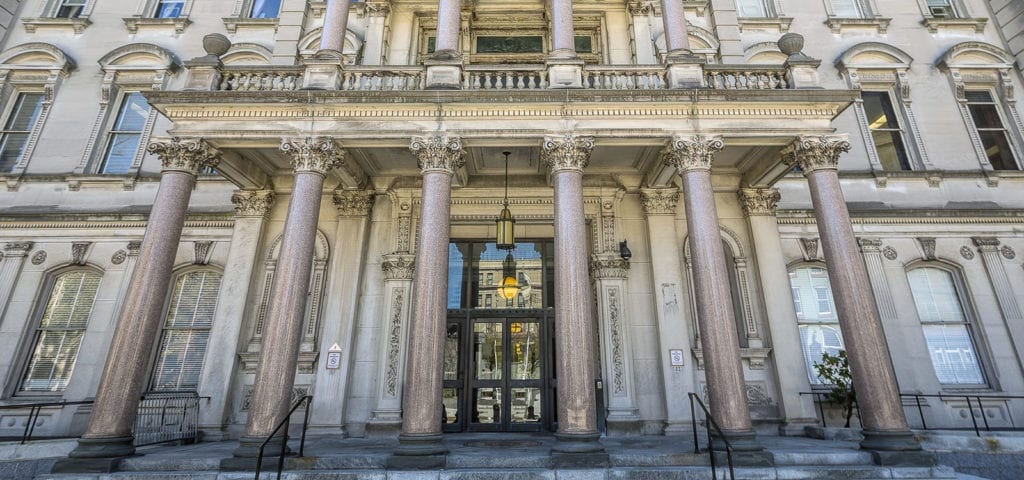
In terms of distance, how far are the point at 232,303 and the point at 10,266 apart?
5898 millimetres

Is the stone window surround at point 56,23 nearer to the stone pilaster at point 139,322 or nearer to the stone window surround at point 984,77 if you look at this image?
the stone pilaster at point 139,322

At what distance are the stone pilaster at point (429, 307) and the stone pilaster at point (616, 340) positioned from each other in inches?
165

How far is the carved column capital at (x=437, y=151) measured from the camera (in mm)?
8938

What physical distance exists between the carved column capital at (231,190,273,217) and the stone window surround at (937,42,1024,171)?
59.9 ft

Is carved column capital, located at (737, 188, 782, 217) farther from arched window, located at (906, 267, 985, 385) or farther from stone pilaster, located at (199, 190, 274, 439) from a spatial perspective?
stone pilaster, located at (199, 190, 274, 439)

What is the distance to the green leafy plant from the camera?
9.83 m

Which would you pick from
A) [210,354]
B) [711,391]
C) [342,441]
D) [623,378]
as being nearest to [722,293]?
[711,391]

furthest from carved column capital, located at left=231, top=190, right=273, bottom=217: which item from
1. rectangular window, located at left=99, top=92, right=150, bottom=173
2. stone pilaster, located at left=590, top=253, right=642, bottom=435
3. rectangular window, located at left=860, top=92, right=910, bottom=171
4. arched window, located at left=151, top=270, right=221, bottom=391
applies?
rectangular window, located at left=860, top=92, right=910, bottom=171

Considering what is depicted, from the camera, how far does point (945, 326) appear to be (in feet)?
37.8

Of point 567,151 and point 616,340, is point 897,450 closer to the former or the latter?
point 616,340

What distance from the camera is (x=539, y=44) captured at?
13602 millimetres

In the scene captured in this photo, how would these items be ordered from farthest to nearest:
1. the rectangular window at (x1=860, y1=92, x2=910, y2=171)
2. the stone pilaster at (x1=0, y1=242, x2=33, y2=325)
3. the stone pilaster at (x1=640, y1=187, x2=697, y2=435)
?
the rectangular window at (x1=860, y1=92, x2=910, y2=171), the stone pilaster at (x1=0, y1=242, x2=33, y2=325), the stone pilaster at (x1=640, y1=187, x2=697, y2=435)

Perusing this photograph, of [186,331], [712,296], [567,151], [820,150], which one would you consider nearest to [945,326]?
[820,150]

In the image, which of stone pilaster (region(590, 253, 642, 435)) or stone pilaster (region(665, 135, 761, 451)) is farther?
stone pilaster (region(590, 253, 642, 435))
